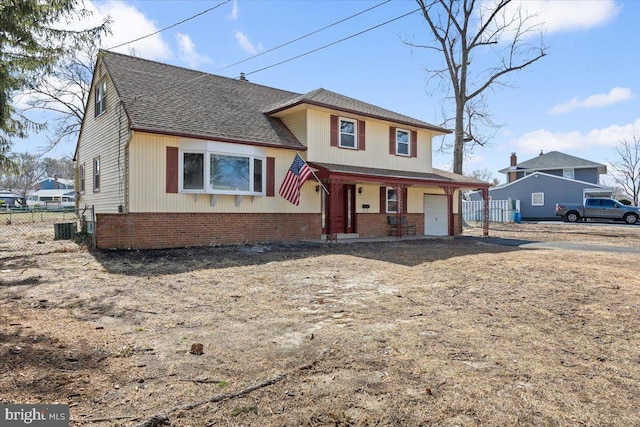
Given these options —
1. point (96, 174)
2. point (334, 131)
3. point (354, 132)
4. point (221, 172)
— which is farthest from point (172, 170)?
point (354, 132)

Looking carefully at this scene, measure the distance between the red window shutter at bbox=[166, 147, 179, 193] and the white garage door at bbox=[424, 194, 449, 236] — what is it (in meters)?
12.7

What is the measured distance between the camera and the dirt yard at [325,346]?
9.88 feet

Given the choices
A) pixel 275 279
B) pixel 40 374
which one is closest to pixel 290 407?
pixel 40 374

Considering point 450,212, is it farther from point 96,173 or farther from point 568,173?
point 568,173

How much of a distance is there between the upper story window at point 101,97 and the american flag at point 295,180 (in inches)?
292

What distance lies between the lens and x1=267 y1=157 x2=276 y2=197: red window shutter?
48.0 ft

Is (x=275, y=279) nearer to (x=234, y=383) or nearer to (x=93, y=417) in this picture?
(x=234, y=383)

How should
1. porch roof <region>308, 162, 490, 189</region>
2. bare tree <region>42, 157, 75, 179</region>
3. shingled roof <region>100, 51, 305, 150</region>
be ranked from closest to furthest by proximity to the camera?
shingled roof <region>100, 51, 305, 150</region>
porch roof <region>308, 162, 490, 189</region>
bare tree <region>42, 157, 75, 179</region>

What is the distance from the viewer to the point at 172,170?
12492mm

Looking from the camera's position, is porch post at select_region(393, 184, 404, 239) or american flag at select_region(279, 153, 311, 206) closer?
american flag at select_region(279, 153, 311, 206)

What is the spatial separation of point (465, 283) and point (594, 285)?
7.51 feet

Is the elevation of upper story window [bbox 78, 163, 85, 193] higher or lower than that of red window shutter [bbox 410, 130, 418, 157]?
lower

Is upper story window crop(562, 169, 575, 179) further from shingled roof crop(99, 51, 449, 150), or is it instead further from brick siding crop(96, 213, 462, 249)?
brick siding crop(96, 213, 462, 249)

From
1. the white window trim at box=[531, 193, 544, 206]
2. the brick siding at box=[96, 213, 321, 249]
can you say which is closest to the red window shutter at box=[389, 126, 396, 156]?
the brick siding at box=[96, 213, 321, 249]
